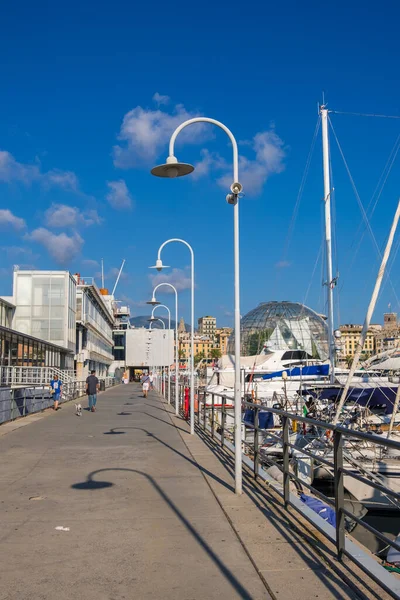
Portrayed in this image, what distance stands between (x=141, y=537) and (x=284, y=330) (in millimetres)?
80603

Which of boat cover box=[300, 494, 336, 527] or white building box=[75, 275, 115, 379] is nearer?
boat cover box=[300, 494, 336, 527]

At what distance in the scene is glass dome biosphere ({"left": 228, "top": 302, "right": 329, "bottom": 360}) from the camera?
8203 centimetres

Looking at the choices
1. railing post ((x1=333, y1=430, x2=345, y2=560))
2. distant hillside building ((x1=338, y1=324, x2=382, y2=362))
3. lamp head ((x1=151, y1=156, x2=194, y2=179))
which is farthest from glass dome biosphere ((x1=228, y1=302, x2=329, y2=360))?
railing post ((x1=333, y1=430, x2=345, y2=560))

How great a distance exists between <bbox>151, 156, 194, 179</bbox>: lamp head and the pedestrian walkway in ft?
16.3

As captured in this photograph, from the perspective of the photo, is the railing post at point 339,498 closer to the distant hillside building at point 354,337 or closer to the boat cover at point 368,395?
the boat cover at point 368,395

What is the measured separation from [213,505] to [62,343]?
148 ft

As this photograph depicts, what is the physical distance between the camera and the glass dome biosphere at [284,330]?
8203 cm

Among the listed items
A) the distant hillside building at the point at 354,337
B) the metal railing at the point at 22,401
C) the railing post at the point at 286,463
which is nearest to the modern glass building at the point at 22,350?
the metal railing at the point at 22,401

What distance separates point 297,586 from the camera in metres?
5.04

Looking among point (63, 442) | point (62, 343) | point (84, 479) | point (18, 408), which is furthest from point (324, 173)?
point (62, 343)

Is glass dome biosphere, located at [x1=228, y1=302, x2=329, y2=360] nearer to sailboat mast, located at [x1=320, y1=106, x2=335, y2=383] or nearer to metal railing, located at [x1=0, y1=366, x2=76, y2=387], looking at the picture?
metal railing, located at [x1=0, y1=366, x2=76, y2=387]

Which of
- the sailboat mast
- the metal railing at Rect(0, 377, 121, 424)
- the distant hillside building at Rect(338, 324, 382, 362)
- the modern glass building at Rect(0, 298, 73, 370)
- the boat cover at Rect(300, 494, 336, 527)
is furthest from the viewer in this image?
the distant hillside building at Rect(338, 324, 382, 362)

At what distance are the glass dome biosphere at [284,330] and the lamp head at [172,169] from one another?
214 feet

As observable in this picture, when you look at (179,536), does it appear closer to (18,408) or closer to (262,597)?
(262,597)
